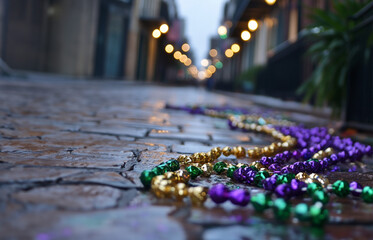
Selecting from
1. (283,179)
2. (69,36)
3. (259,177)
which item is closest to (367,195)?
(283,179)

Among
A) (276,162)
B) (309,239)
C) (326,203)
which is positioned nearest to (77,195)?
(309,239)

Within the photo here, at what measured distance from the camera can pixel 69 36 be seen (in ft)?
67.3

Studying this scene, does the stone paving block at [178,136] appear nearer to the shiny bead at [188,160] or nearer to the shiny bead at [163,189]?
the shiny bead at [188,160]

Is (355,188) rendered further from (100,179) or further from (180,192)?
(100,179)

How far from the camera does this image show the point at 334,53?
501cm

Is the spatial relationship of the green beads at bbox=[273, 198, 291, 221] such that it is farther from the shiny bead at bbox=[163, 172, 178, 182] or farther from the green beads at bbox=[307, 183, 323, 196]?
the shiny bead at bbox=[163, 172, 178, 182]

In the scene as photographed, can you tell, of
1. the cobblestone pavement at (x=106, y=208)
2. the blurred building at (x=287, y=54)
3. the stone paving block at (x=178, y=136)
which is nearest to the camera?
the cobblestone pavement at (x=106, y=208)

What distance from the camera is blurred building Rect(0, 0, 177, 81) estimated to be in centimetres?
1800

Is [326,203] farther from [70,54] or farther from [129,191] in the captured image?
[70,54]

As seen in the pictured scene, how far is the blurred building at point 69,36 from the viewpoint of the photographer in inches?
709

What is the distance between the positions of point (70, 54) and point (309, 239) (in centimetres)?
2088

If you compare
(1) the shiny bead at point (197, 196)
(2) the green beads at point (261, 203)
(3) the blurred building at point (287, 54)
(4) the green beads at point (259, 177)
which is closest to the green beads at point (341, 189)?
(4) the green beads at point (259, 177)

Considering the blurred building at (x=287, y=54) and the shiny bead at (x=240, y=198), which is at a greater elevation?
the blurred building at (x=287, y=54)

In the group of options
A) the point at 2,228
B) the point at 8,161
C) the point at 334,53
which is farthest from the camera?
the point at 334,53
